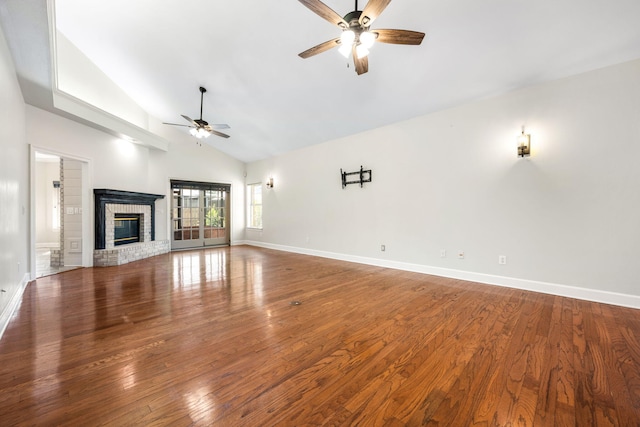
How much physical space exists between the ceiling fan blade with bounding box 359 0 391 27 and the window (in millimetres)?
6611

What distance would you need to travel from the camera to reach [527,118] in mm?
3525

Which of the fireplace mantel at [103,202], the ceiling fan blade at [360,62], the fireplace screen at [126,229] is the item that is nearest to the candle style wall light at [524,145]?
the ceiling fan blade at [360,62]

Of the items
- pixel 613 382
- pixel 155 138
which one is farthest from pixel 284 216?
pixel 613 382

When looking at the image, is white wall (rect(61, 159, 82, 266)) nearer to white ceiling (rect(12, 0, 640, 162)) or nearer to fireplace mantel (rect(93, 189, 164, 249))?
fireplace mantel (rect(93, 189, 164, 249))

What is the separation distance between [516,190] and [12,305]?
6.46 meters

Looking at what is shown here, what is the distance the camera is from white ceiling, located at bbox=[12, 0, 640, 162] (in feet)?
8.87

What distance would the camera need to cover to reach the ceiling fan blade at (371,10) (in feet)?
6.64

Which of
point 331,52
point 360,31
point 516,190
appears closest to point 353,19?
point 360,31

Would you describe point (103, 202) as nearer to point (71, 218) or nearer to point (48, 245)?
point (71, 218)

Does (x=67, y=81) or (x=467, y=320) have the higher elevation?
(x=67, y=81)

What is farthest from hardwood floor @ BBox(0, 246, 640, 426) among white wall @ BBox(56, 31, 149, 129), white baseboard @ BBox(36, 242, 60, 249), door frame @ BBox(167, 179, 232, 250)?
white baseboard @ BBox(36, 242, 60, 249)

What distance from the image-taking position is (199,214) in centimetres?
796

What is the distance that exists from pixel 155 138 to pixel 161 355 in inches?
248

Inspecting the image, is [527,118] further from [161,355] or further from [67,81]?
[67,81]
